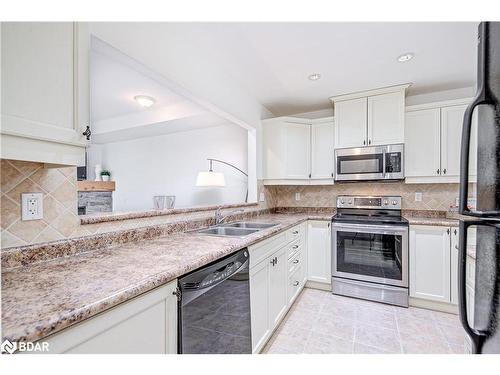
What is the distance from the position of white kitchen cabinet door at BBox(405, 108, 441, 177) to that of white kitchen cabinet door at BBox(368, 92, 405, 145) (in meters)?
0.14

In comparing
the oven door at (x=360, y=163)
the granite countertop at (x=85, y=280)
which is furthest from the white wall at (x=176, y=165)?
the granite countertop at (x=85, y=280)

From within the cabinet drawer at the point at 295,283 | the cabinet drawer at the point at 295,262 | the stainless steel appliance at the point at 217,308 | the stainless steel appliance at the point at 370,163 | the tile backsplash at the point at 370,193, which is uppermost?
the stainless steel appliance at the point at 370,163

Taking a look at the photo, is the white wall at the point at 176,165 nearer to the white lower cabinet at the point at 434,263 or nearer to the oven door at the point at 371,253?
the oven door at the point at 371,253

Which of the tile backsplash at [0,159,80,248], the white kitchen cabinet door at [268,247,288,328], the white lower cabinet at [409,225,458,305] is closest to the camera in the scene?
the tile backsplash at [0,159,80,248]

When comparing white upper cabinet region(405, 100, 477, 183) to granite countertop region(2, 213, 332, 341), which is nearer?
granite countertop region(2, 213, 332, 341)

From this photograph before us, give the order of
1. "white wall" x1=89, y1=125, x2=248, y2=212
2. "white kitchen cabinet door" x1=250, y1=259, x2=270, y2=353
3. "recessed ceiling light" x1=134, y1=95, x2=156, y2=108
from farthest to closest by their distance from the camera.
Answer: "white wall" x1=89, y1=125, x2=248, y2=212
"recessed ceiling light" x1=134, y1=95, x2=156, y2=108
"white kitchen cabinet door" x1=250, y1=259, x2=270, y2=353

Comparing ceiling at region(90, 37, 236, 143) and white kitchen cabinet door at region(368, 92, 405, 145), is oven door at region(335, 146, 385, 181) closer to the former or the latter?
white kitchen cabinet door at region(368, 92, 405, 145)

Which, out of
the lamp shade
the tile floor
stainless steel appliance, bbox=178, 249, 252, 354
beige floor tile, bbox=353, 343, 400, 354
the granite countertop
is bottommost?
the tile floor

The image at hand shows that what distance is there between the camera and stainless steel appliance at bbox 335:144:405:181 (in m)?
2.66

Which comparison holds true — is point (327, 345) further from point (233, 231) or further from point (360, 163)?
point (360, 163)

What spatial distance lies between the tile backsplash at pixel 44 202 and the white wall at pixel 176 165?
268cm

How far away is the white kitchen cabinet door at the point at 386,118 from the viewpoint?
265 cm

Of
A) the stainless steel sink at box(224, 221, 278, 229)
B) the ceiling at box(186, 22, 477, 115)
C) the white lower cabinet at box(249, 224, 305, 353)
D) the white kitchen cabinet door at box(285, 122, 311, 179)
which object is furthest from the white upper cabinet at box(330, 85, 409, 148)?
the stainless steel sink at box(224, 221, 278, 229)
